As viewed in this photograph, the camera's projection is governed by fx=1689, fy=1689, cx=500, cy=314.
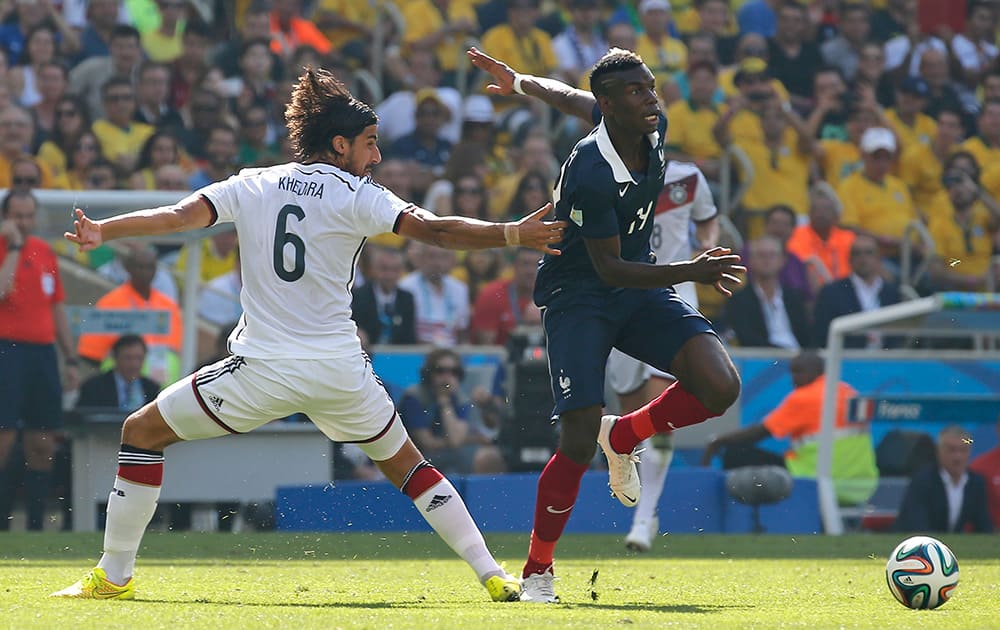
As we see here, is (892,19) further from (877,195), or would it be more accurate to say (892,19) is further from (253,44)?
(253,44)

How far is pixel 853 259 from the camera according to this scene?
1630 cm

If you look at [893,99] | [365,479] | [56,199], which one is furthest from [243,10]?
[893,99]

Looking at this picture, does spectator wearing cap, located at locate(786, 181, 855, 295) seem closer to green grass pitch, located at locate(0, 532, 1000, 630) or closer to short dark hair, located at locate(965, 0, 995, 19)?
green grass pitch, located at locate(0, 532, 1000, 630)

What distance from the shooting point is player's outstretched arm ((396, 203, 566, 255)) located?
650cm

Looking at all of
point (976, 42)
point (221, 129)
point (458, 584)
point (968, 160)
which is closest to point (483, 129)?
point (221, 129)

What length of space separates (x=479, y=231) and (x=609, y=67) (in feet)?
4.56

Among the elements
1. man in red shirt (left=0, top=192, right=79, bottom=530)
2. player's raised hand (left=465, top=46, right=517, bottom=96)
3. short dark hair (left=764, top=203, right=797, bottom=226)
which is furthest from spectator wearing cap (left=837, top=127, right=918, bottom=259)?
player's raised hand (left=465, top=46, right=517, bottom=96)

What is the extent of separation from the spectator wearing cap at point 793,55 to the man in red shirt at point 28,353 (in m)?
9.41

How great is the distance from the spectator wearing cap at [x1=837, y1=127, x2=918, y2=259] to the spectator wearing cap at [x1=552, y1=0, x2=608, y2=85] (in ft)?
9.93

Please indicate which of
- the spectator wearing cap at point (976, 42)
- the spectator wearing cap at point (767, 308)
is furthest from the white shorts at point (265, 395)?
the spectator wearing cap at point (976, 42)

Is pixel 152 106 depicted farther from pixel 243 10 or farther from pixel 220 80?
pixel 243 10

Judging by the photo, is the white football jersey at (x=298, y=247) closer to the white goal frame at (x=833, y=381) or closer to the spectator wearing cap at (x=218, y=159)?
the white goal frame at (x=833, y=381)

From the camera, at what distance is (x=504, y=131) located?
1792 cm

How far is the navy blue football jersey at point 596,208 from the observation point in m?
7.37
